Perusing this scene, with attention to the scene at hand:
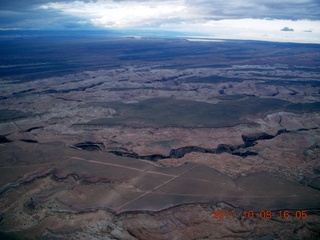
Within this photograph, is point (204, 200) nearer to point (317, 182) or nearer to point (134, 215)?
Result: point (134, 215)

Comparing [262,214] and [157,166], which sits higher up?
[157,166]

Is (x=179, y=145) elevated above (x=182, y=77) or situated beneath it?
situated beneath

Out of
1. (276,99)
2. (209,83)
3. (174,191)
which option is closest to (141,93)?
(209,83)

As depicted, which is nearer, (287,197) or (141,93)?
(287,197)

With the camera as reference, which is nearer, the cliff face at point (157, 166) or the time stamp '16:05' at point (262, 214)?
the cliff face at point (157, 166)

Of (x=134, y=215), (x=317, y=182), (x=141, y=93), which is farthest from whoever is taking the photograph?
(x=141, y=93)

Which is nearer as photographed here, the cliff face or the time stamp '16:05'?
the cliff face

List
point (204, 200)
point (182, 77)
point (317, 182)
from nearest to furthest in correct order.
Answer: point (204, 200) → point (317, 182) → point (182, 77)

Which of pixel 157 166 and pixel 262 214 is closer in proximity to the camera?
pixel 262 214
